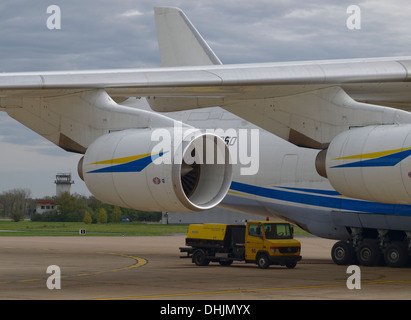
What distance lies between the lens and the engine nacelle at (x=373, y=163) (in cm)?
1362

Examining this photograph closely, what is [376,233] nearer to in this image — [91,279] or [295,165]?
[295,165]

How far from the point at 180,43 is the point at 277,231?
6.91 meters

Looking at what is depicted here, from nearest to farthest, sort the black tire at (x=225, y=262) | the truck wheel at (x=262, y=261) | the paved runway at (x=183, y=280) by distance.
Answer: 1. the paved runway at (x=183, y=280)
2. the truck wheel at (x=262, y=261)
3. the black tire at (x=225, y=262)

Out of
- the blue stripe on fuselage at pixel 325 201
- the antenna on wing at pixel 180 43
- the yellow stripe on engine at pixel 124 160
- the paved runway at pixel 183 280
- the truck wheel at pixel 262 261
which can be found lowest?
the paved runway at pixel 183 280

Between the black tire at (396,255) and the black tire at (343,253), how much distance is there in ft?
4.13

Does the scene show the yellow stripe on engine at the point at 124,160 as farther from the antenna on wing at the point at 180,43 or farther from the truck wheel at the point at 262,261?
the antenna on wing at the point at 180,43

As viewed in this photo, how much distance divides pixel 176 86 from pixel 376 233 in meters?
11.1

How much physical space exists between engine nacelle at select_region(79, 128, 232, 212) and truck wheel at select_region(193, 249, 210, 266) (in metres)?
9.66

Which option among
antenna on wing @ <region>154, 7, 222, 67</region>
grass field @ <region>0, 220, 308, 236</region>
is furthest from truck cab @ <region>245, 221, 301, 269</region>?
grass field @ <region>0, 220, 308, 236</region>

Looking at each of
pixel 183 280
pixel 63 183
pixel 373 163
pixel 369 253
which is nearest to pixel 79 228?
pixel 63 183

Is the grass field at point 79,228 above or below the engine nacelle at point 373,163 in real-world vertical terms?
below

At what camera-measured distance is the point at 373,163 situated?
45.9 ft

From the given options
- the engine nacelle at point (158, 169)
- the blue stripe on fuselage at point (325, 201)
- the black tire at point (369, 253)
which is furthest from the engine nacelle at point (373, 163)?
the black tire at point (369, 253)
